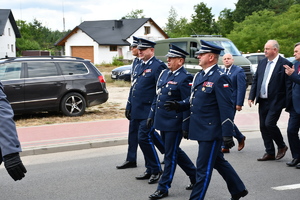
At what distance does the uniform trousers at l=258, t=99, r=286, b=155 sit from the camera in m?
7.39

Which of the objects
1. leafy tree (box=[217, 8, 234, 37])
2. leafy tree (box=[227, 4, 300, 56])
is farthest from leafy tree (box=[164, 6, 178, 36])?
leafy tree (box=[227, 4, 300, 56])

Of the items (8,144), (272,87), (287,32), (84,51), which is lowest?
(8,144)

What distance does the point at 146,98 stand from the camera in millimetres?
6555

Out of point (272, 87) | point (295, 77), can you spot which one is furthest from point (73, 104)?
point (295, 77)

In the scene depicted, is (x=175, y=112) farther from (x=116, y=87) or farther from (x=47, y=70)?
(x=116, y=87)

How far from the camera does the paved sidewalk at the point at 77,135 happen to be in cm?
883

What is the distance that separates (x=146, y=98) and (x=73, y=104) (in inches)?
237

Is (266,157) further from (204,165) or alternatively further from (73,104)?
(73,104)

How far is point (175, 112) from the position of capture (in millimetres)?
5656

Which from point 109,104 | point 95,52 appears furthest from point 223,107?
point 95,52

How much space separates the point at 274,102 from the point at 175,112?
242 centimetres

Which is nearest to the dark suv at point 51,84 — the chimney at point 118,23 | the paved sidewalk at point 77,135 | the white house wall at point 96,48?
the paved sidewalk at point 77,135

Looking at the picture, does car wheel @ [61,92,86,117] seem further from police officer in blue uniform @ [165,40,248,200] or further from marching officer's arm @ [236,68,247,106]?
police officer in blue uniform @ [165,40,248,200]

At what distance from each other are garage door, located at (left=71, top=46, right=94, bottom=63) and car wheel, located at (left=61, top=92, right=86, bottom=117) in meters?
52.4
